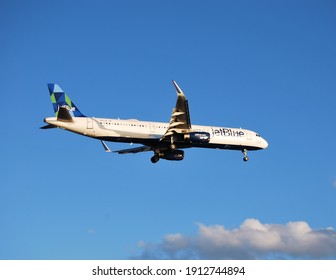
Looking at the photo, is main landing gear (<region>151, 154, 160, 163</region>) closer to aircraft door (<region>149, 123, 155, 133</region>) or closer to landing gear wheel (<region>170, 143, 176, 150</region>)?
landing gear wheel (<region>170, 143, 176, 150</region>)

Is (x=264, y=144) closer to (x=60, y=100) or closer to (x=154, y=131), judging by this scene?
(x=154, y=131)

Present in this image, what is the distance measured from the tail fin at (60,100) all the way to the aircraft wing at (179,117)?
383 inches

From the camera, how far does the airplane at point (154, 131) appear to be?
61.0 m

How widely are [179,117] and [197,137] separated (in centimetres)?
386

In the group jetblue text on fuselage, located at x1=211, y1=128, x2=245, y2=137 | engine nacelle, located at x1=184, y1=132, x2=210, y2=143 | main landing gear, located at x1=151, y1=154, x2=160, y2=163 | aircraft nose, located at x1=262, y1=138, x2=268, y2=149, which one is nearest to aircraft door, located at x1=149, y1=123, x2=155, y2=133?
engine nacelle, located at x1=184, y1=132, x2=210, y2=143

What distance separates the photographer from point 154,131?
66375mm

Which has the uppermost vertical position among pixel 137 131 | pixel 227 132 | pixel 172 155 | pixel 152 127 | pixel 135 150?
pixel 227 132

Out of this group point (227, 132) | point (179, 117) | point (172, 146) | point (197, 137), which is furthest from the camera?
point (227, 132)

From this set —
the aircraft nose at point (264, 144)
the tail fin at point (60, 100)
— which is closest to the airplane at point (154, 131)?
the tail fin at point (60, 100)

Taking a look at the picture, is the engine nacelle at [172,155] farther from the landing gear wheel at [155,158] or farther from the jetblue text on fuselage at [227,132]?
the jetblue text on fuselage at [227,132]

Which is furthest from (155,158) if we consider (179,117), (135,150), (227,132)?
(179,117)

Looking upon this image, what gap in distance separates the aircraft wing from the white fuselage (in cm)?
202
